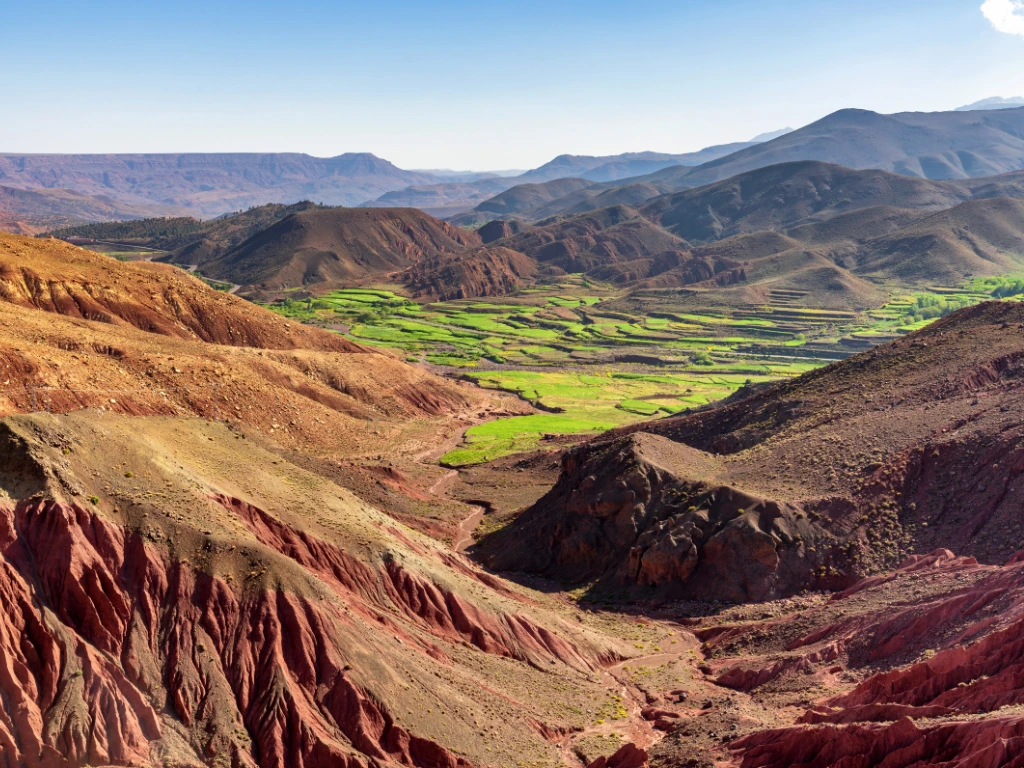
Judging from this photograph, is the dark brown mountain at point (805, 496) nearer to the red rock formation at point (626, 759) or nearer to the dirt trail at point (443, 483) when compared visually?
the dirt trail at point (443, 483)

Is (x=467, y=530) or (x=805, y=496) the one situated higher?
(x=805, y=496)

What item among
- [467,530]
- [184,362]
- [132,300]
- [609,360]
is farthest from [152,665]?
[609,360]

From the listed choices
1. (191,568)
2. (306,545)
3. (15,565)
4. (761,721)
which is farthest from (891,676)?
(15,565)

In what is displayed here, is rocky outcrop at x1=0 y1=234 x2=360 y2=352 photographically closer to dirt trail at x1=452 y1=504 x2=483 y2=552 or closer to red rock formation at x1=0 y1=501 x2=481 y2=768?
dirt trail at x1=452 y1=504 x2=483 y2=552

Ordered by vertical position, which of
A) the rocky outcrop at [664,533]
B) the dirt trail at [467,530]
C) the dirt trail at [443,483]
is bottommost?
the dirt trail at [467,530]

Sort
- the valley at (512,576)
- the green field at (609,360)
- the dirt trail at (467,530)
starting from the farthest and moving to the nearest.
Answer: the green field at (609,360) < the dirt trail at (467,530) < the valley at (512,576)

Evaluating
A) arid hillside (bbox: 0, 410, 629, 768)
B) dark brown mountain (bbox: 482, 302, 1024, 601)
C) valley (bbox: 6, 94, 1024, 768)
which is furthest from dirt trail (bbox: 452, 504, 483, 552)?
arid hillside (bbox: 0, 410, 629, 768)

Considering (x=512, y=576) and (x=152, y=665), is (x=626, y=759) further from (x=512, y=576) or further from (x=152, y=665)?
(x=512, y=576)

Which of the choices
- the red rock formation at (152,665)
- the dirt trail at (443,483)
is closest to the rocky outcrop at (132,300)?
the dirt trail at (443,483)

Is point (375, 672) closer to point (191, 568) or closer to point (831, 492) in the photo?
point (191, 568)

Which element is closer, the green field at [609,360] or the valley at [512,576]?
the valley at [512,576]

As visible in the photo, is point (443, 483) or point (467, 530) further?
point (443, 483)
